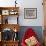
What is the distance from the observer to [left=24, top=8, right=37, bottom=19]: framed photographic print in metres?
6.09

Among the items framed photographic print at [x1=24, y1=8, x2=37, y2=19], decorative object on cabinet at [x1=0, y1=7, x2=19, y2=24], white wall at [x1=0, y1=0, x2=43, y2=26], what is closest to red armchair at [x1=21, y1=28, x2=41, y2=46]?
white wall at [x1=0, y1=0, x2=43, y2=26]

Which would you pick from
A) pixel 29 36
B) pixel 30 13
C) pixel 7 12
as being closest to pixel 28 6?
pixel 30 13

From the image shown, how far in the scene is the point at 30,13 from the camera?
6.10m

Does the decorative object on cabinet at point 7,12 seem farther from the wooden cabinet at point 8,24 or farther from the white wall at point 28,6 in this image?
the white wall at point 28,6

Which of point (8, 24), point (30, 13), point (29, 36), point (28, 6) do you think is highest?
point (28, 6)

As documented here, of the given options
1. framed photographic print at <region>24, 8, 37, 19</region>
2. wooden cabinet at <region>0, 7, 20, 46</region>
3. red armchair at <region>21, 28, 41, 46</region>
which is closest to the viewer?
red armchair at <region>21, 28, 41, 46</region>

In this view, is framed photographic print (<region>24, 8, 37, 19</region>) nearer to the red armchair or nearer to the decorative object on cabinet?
the decorative object on cabinet

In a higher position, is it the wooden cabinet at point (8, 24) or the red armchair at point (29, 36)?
the wooden cabinet at point (8, 24)

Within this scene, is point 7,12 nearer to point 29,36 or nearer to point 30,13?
point 30,13

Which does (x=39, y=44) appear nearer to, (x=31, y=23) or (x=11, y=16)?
(x=31, y=23)

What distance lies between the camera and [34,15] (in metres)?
6.09

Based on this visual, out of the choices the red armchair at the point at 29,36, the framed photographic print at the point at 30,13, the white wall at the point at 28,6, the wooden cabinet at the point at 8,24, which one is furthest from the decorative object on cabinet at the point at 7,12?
the red armchair at the point at 29,36

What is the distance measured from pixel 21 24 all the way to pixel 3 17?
0.74m

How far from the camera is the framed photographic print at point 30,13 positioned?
6094 millimetres
